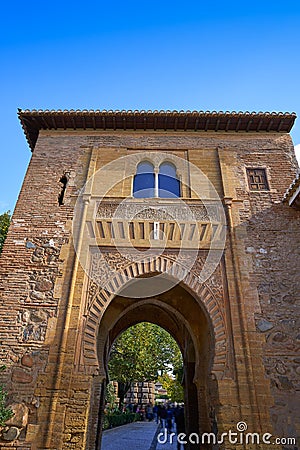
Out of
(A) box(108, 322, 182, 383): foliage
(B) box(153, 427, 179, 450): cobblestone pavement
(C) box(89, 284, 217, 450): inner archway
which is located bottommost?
(B) box(153, 427, 179, 450): cobblestone pavement

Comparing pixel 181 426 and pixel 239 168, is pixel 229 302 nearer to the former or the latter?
pixel 239 168

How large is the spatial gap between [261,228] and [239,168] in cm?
198

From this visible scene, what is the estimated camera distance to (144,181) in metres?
9.02

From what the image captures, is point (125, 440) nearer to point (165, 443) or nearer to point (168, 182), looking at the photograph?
point (165, 443)

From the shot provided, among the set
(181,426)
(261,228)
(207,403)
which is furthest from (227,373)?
(181,426)

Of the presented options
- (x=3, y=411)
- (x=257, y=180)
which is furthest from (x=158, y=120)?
(x=3, y=411)

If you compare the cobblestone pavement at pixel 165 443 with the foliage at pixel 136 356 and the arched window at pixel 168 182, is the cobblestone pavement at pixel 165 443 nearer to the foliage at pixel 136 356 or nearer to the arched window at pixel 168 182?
the foliage at pixel 136 356

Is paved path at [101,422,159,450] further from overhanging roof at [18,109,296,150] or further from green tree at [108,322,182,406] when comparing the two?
overhanging roof at [18,109,296,150]

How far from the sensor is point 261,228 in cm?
807

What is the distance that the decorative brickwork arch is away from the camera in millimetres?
6594

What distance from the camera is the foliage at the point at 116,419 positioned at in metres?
18.1

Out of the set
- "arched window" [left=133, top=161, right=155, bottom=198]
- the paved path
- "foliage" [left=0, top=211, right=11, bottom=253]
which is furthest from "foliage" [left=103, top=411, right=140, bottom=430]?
"arched window" [left=133, top=161, right=155, bottom=198]

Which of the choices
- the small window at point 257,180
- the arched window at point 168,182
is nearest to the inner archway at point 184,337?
the arched window at point 168,182

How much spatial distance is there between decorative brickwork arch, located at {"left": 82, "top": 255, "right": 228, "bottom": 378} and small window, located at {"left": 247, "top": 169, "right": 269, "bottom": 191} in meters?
3.17
